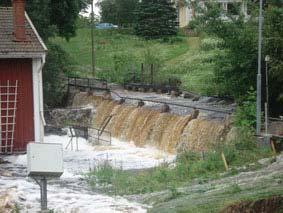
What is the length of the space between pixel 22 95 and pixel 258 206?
11769 mm

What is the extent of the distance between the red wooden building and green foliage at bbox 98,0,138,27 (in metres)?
47.7

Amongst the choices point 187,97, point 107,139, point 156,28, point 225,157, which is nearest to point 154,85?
point 187,97

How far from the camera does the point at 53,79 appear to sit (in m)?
31.6

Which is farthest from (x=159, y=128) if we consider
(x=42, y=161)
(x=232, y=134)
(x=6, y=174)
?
(x=42, y=161)

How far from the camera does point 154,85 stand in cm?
3503

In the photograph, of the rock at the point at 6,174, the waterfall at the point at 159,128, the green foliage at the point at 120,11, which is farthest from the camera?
the green foliage at the point at 120,11

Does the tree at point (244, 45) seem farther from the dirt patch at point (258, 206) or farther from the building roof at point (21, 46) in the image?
the dirt patch at point (258, 206)

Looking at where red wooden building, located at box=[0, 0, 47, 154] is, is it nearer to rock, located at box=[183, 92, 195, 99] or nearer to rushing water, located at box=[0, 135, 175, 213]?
rushing water, located at box=[0, 135, 175, 213]

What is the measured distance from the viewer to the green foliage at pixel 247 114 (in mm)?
19344

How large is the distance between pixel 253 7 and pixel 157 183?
9.32 m

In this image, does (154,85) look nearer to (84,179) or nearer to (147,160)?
(147,160)

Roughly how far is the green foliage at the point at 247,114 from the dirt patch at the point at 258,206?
9683 millimetres

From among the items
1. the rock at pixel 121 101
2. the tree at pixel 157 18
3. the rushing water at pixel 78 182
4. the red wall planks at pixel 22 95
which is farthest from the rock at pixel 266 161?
the tree at pixel 157 18

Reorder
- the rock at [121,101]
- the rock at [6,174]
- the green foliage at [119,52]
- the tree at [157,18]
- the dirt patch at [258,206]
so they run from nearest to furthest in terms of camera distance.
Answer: the dirt patch at [258,206] → the rock at [6,174] → the rock at [121,101] → the green foliage at [119,52] → the tree at [157,18]
